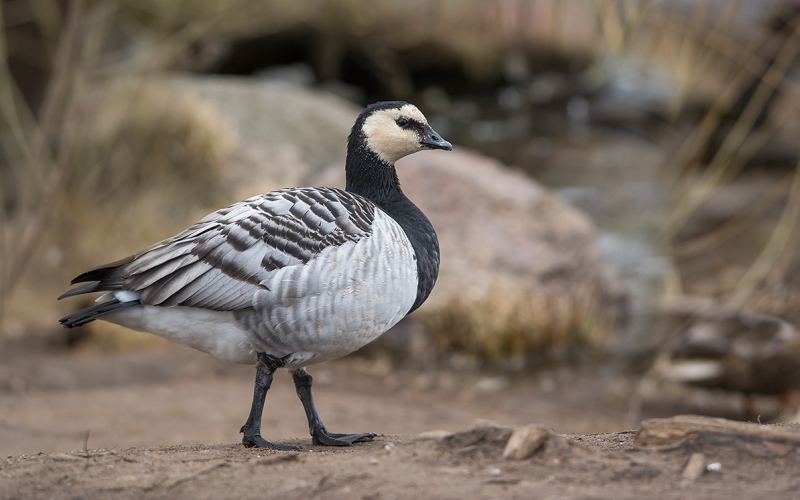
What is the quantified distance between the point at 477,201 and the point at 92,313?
6.66 metres

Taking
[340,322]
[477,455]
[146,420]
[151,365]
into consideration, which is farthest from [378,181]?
[151,365]

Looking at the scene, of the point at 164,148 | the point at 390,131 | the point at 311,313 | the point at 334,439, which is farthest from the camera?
the point at 164,148

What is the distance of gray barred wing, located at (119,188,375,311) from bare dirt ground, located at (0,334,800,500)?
2.46 feet

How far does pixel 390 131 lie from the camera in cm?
512

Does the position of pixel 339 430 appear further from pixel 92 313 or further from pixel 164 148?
pixel 164 148

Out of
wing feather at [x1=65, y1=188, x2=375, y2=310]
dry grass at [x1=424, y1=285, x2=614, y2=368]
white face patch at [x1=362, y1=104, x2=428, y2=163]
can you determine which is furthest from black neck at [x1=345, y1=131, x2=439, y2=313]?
dry grass at [x1=424, y1=285, x2=614, y2=368]

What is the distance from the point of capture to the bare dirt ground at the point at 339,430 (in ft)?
11.4

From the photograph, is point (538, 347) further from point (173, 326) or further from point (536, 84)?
point (536, 84)

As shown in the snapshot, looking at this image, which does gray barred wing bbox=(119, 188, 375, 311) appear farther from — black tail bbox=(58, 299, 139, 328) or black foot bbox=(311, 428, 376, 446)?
black foot bbox=(311, 428, 376, 446)

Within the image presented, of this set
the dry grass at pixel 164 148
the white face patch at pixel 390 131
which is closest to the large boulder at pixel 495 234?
the dry grass at pixel 164 148

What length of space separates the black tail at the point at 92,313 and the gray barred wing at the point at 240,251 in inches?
3.3

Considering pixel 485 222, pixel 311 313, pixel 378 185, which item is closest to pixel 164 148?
pixel 485 222

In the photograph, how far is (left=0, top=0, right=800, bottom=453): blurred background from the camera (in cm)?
768

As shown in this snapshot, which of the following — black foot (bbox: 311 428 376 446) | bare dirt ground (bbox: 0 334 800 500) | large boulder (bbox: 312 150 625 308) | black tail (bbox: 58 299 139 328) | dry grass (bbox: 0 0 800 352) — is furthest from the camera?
large boulder (bbox: 312 150 625 308)
